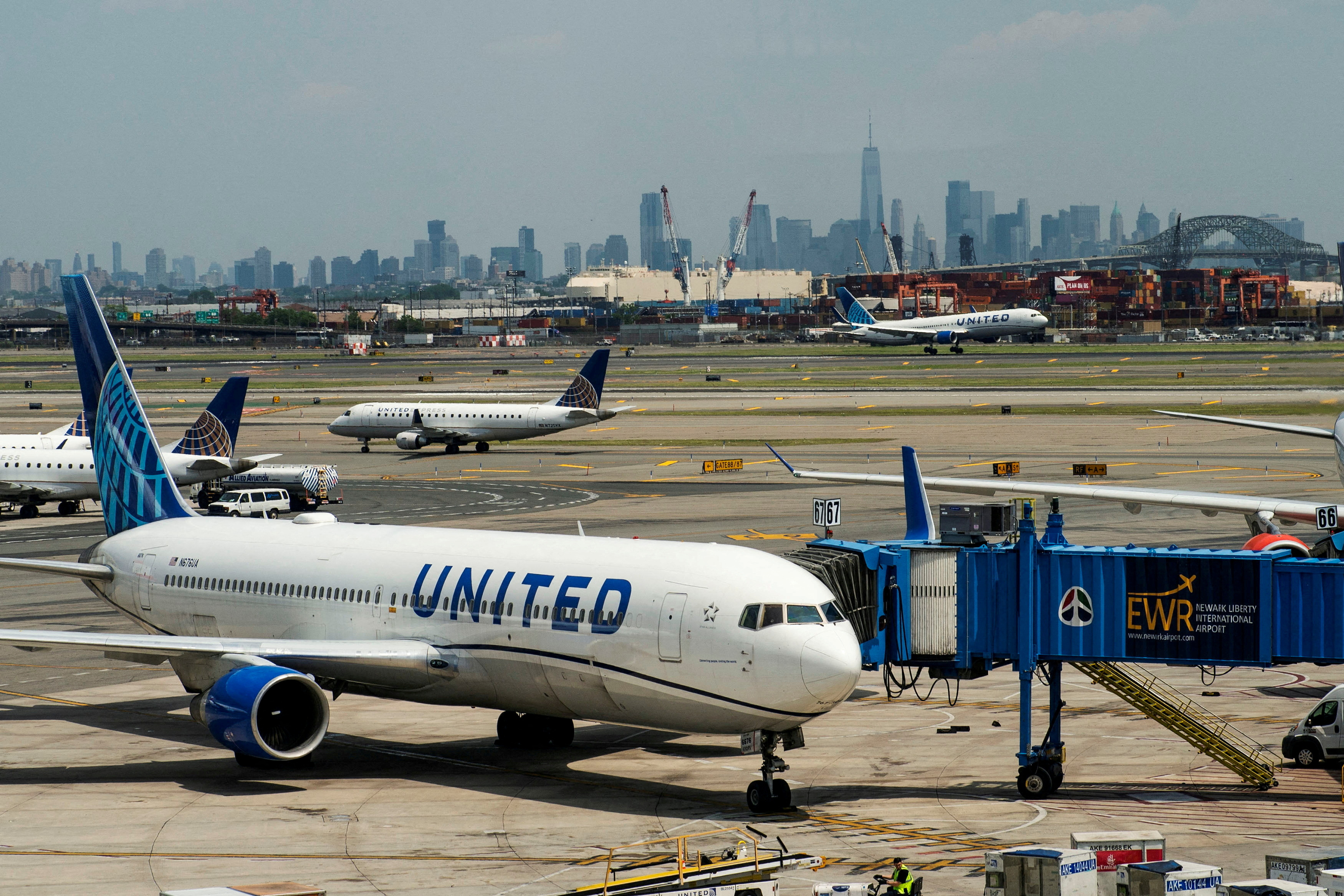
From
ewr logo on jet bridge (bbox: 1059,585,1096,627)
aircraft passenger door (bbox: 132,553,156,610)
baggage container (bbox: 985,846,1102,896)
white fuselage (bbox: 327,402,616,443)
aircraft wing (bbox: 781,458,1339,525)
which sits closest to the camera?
baggage container (bbox: 985,846,1102,896)

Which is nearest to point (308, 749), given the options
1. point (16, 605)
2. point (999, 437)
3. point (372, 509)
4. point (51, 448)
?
point (16, 605)

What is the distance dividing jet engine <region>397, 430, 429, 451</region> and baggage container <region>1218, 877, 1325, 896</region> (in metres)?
92.7

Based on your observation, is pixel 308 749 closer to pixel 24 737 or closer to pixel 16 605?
pixel 24 737

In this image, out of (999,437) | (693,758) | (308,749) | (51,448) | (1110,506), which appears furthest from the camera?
(999,437)

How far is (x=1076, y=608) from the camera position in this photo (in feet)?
96.4

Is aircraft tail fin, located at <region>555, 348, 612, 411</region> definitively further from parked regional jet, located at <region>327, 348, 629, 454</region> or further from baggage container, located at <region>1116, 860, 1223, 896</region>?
baggage container, located at <region>1116, 860, 1223, 896</region>

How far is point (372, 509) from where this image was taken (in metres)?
79.2

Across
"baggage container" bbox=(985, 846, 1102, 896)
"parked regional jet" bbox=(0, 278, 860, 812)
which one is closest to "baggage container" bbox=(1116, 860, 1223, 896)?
"baggage container" bbox=(985, 846, 1102, 896)

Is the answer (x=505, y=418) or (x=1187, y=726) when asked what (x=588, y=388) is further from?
(x=1187, y=726)

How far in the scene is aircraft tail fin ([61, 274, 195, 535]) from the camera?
40.0m

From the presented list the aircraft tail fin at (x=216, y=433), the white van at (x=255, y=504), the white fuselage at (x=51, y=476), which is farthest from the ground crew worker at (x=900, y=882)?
the white fuselage at (x=51, y=476)

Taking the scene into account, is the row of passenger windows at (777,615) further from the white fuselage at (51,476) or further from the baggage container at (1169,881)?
the white fuselage at (51,476)

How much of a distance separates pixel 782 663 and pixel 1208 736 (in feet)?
30.9

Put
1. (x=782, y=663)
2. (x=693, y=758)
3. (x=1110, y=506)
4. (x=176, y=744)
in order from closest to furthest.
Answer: (x=782, y=663), (x=693, y=758), (x=176, y=744), (x=1110, y=506)
